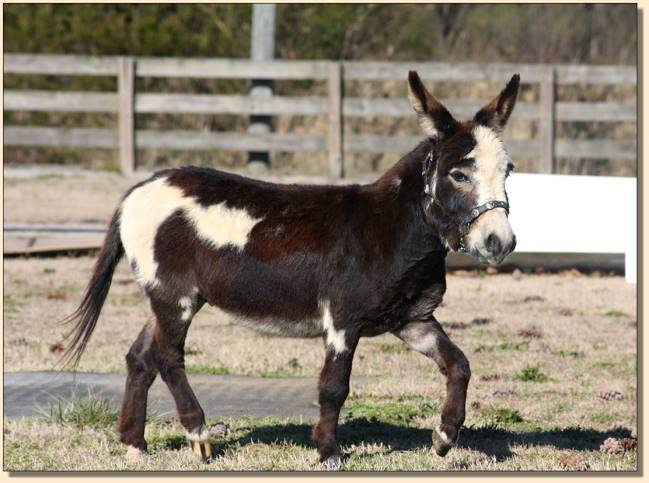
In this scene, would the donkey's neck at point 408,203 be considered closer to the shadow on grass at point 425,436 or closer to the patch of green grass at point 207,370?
the shadow on grass at point 425,436

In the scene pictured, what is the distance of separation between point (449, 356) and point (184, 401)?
1.59 metres

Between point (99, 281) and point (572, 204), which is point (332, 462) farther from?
point (572, 204)

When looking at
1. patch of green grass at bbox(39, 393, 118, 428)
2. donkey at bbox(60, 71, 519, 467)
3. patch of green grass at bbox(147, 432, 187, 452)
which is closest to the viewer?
donkey at bbox(60, 71, 519, 467)

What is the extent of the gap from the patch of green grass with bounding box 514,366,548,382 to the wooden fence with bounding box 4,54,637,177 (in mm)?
12793

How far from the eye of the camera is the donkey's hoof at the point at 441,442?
22.7 ft

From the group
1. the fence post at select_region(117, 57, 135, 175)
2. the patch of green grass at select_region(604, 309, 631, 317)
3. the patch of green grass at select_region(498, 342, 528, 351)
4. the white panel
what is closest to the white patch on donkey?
the patch of green grass at select_region(498, 342, 528, 351)

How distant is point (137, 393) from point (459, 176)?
2376 mm

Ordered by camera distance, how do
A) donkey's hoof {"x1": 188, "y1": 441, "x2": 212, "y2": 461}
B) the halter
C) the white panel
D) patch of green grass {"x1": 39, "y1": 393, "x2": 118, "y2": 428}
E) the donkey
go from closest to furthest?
the halter, the donkey, donkey's hoof {"x1": 188, "y1": 441, "x2": 212, "y2": 461}, patch of green grass {"x1": 39, "y1": 393, "x2": 118, "y2": 428}, the white panel

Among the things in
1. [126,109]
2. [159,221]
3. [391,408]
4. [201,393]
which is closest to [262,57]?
[126,109]

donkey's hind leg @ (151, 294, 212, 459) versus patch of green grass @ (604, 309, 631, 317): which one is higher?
donkey's hind leg @ (151, 294, 212, 459)

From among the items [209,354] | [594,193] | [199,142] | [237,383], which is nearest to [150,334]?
[237,383]

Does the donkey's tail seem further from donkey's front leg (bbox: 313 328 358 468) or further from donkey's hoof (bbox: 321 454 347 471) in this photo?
donkey's hoof (bbox: 321 454 347 471)

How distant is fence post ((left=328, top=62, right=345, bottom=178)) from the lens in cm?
2289

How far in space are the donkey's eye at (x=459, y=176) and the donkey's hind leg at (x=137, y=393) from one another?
2137 mm
